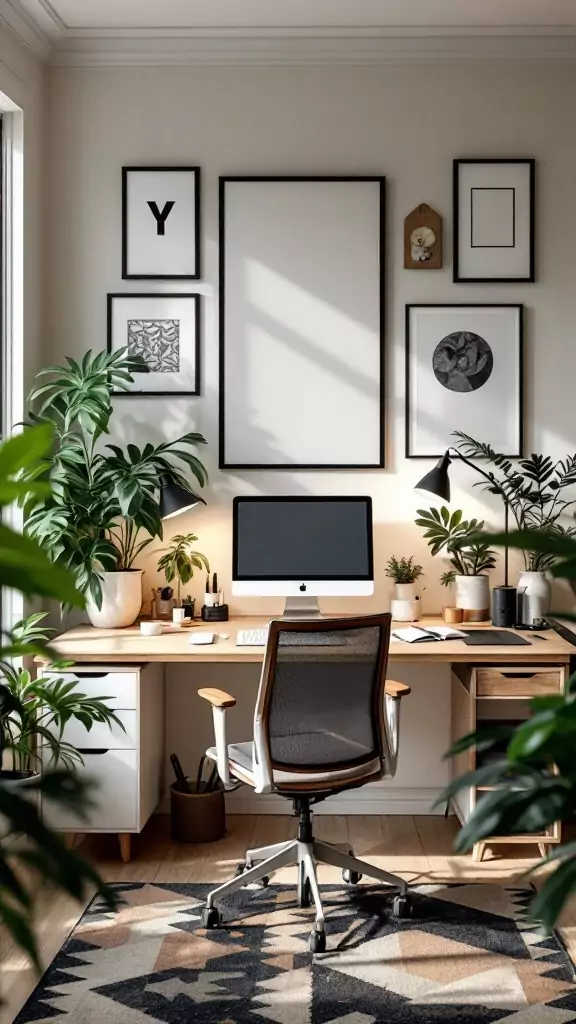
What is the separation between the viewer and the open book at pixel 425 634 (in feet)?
11.3

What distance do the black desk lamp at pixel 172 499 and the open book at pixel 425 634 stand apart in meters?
0.84

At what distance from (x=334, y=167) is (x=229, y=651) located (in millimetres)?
1880

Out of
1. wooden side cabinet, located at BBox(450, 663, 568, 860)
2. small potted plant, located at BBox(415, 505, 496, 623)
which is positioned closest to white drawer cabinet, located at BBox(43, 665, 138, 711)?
wooden side cabinet, located at BBox(450, 663, 568, 860)

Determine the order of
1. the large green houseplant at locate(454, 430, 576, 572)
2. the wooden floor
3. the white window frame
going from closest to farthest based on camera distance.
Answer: the wooden floor → the white window frame → the large green houseplant at locate(454, 430, 576, 572)

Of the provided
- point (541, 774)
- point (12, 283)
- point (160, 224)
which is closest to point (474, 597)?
point (160, 224)

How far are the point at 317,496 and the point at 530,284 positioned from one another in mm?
1143

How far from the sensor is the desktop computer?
3.70m

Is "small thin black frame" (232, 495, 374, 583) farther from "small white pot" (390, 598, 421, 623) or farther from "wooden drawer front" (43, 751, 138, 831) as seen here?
"wooden drawer front" (43, 751, 138, 831)

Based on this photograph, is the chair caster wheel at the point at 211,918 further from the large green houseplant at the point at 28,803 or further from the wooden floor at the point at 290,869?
the large green houseplant at the point at 28,803

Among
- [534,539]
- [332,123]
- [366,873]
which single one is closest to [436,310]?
[332,123]

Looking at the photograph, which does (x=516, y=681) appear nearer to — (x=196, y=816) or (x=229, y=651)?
(x=229, y=651)

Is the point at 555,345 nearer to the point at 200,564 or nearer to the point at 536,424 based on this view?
the point at 536,424

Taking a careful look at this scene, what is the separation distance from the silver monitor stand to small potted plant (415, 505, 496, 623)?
49 cm

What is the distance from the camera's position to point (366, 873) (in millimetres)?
3045
